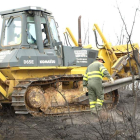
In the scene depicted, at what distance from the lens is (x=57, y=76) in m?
9.51

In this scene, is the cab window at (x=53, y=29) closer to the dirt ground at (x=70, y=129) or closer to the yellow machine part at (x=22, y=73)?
the yellow machine part at (x=22, y=73)

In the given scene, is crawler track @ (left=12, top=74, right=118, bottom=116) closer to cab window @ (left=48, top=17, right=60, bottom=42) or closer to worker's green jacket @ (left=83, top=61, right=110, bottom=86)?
worker's green jacket @ (left=83, top=61, right=110, bottom=86)

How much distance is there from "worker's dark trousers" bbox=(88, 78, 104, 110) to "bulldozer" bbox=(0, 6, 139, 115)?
64 cm

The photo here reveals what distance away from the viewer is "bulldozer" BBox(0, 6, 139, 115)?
8727mm

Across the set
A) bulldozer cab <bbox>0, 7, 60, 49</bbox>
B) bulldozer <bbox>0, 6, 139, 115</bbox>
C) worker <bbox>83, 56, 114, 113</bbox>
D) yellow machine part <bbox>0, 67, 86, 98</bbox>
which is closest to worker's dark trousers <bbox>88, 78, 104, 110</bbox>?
worker <bbox>83, 56, 114, 113</bbox>

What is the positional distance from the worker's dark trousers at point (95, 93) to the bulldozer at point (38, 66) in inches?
25.4

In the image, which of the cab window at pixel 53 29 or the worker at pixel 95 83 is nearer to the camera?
the worker at pixel 95 83

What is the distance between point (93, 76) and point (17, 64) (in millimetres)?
2143

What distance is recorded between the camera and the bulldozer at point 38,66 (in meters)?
8.73

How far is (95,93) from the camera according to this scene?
9.30m

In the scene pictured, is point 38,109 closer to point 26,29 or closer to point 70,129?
point 70,129

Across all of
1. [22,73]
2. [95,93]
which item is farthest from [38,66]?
[95,93]

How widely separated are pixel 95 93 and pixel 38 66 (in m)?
1.79

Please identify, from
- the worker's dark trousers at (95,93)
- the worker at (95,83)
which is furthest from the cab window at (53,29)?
the worker's dark trousers at (95,93)
